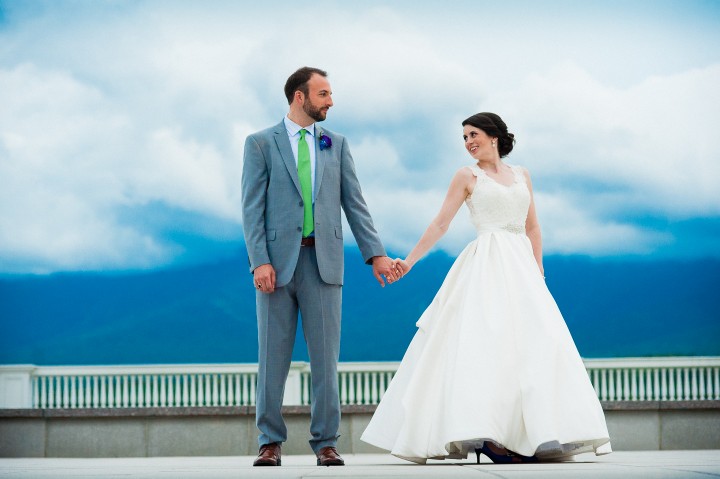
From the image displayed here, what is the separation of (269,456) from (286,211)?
81 cm

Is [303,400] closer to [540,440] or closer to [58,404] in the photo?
[58,404]

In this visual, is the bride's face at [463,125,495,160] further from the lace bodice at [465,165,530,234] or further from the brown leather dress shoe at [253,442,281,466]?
the brown leather dress shoe at [253,442,281,466]

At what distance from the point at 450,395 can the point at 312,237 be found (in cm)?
70

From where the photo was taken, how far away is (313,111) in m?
3.71

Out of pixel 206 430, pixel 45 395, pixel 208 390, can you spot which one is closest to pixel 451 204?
pixel 206 430

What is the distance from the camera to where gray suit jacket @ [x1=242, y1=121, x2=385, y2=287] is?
11.8 ft

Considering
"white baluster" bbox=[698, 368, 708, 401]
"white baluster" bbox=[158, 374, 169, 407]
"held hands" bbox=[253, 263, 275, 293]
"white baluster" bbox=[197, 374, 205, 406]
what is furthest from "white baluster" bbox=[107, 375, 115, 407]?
"held hands" bbox=[253, 263, 275, 293]

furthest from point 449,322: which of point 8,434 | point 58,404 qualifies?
point 58,404

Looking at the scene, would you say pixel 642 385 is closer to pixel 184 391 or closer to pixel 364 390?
pixel 364 390

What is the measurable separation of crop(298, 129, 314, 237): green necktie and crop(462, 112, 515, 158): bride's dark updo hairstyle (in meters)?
0.66

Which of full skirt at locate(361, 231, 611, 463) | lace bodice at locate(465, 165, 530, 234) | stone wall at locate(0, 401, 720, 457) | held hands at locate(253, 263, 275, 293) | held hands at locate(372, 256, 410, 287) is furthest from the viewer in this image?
stone wall at locate(0, 401, 720, 457)

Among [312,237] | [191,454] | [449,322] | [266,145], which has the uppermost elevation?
[266,145]

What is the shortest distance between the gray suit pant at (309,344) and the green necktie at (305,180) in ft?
0.29

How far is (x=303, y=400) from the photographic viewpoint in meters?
8.39
